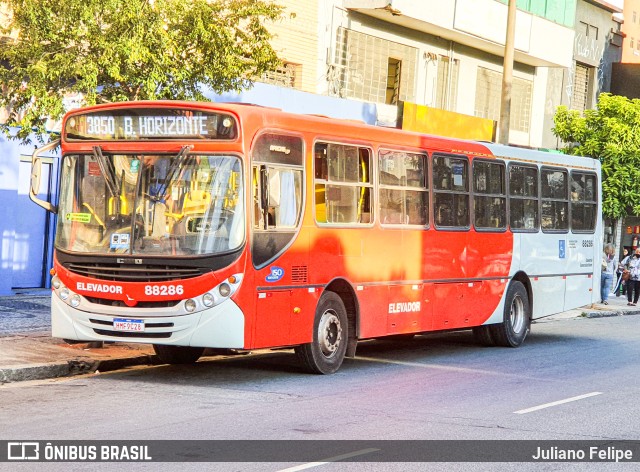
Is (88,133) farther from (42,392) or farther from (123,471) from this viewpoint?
(123,471)

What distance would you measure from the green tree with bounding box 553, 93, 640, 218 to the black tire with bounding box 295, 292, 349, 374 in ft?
73.3

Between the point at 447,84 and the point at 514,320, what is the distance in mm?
14959

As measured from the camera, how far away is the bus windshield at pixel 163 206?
1226cm

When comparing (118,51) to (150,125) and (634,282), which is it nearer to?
(150,125)

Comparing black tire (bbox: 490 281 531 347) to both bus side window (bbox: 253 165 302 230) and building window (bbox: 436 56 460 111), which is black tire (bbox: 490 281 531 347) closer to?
bus side window (bbox: 253 165 302 230)

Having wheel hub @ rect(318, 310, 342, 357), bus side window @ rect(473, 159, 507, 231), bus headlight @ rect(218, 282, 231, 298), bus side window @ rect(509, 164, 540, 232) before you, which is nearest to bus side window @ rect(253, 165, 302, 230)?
bus headlight @ rect(218, 282, 231, 298)

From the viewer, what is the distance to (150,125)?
41.5 ft

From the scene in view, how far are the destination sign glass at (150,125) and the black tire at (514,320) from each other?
7.25 metres

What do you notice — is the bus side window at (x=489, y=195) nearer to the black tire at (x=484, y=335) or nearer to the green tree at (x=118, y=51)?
the black tire at (x=484, y=335)

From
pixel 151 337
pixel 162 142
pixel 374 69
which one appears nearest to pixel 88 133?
pixel 162 142

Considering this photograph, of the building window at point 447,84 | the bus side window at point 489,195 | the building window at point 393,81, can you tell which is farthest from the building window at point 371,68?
Result: the bus side window at point 489,195

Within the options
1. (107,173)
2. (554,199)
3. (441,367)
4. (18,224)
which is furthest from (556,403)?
(18,224)

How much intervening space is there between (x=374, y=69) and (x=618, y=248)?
726 inches

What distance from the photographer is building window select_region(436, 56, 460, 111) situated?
105ft
